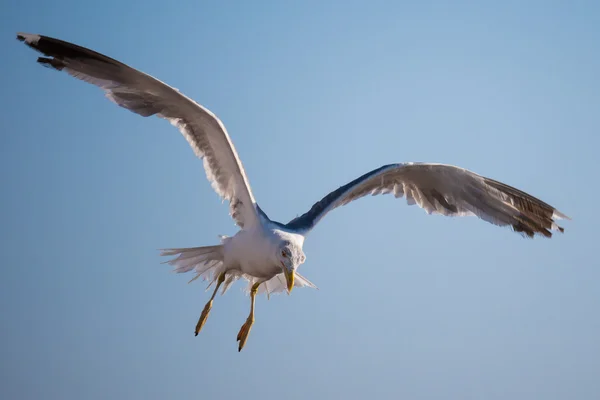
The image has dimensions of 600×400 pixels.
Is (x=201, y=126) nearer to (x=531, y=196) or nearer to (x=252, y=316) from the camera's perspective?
(x=252, y=316)

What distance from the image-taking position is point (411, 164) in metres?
10.9

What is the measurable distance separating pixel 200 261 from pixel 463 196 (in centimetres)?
392

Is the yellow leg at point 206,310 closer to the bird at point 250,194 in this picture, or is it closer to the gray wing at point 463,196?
the bird at point 250,194

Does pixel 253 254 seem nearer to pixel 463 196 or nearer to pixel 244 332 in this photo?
pixel 244 332

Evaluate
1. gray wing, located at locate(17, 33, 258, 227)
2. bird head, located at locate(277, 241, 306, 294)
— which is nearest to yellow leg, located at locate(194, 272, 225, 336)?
gray wing, located at locate(17, 33, 258, 227)

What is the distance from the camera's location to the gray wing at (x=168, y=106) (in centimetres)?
923

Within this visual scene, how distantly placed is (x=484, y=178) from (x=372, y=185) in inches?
63.1

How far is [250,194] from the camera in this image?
32.7 ft

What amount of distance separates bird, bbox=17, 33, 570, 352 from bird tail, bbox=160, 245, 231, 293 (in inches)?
0.5

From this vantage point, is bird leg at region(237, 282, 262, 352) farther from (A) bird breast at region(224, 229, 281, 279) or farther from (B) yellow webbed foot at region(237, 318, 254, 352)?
(A) bird breast at region(224, 229, 281, 279)

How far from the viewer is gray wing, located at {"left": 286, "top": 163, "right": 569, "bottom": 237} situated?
11484 mm

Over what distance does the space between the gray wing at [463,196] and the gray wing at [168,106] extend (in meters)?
1.72

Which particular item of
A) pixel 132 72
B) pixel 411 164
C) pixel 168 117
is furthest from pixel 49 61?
pixel 411 164

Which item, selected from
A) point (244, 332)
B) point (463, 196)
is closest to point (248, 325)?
point (244, 332)
